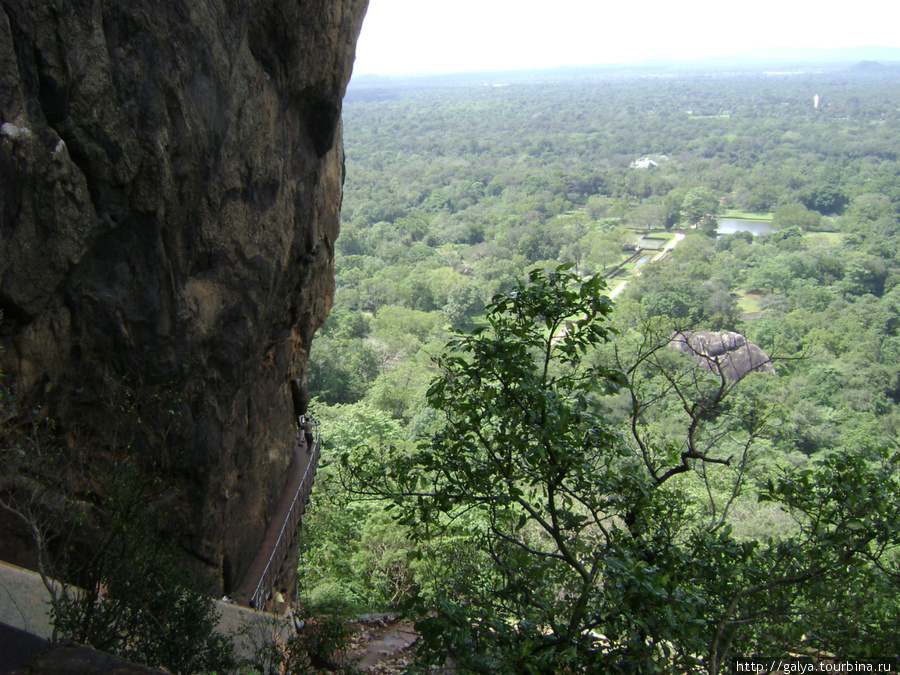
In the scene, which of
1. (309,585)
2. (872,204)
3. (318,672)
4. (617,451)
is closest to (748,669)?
(617,451)

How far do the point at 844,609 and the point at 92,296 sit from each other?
5.97m

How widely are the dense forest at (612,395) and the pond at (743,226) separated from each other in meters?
1.60

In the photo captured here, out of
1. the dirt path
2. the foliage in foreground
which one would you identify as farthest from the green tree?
the foliage in foreground

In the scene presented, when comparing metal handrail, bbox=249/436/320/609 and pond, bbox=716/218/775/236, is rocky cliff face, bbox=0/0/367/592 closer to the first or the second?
metal handrail, bbox=249/436/320/609

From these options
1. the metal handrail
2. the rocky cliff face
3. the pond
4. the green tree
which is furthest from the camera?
the green tree

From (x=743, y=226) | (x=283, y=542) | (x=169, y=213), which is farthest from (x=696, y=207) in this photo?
(x=169, y=213)

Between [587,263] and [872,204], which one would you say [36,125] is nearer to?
[587,263]

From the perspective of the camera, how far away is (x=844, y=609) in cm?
467

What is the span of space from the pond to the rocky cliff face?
71860 mm

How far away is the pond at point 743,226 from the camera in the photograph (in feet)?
245

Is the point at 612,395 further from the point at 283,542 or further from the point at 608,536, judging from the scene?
the point at 283,542

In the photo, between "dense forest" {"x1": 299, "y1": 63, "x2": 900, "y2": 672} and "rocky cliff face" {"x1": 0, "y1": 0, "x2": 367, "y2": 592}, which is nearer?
"dense forest" {"x1": 299, "y1": 63, "x2": 900, "y2": 672}

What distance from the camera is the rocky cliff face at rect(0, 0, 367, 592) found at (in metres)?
5.03

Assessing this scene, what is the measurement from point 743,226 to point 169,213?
79.7m
